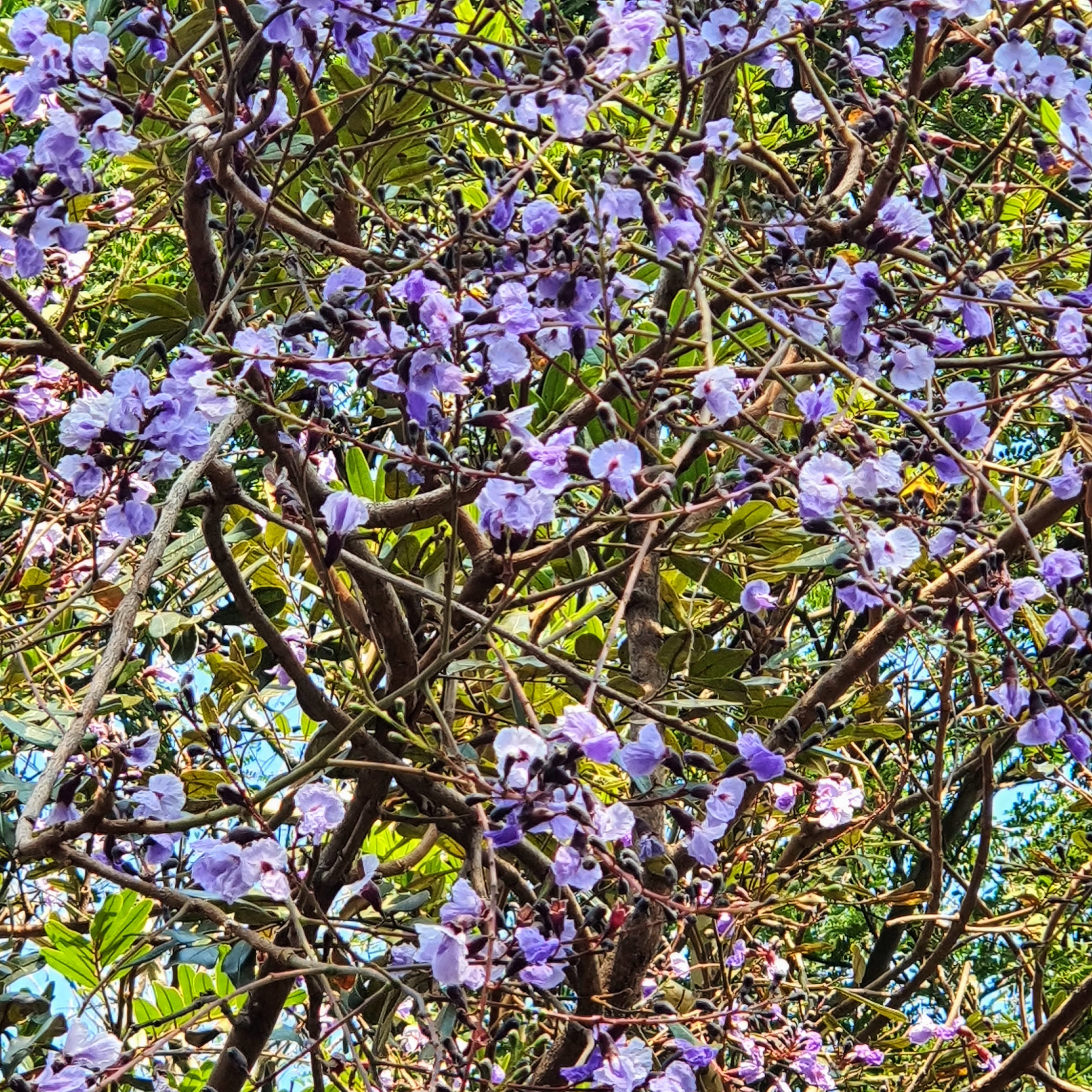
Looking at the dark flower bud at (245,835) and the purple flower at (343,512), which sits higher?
the purple flower at (343,512)

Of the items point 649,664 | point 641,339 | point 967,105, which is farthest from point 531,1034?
point 967,105

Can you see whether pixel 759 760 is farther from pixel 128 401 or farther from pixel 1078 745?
pixel 128 401

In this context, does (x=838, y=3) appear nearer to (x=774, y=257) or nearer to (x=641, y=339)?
(x=641, y=339)

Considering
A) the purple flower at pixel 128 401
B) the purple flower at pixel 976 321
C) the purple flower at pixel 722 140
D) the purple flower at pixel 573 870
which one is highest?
the purple flower at pixel 722 140

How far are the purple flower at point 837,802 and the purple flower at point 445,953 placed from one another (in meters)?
0.87

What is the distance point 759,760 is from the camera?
109 centimetres

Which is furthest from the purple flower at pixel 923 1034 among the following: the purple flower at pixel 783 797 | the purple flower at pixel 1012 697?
the purple flower at pixel 1012 697

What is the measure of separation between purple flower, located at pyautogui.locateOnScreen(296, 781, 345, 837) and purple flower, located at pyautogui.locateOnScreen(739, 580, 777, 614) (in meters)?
0.51

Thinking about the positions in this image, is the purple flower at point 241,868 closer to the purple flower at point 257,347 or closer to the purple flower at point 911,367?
the purple flower at point 257,347

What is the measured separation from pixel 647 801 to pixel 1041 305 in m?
0.64

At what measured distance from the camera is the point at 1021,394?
1.36 meters

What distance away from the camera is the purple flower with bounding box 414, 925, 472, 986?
A: 102 cm

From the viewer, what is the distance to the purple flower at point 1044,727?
4.11 ft

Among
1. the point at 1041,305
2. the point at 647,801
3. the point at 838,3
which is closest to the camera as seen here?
the point at 647,801
